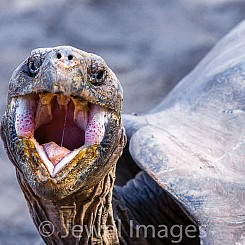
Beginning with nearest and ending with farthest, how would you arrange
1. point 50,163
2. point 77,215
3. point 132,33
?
point 50,163 < point 77,215 < point 132,33

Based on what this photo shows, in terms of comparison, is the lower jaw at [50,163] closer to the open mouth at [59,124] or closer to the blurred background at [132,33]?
the open mouth at [59,124]

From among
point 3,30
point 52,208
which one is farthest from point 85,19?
point 52,208

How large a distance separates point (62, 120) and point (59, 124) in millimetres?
14

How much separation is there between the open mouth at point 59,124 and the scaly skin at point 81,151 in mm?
13

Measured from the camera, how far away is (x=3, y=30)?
14.2ft

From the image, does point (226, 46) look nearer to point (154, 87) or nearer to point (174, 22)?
point (154, 87)

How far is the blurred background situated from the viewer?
13.1 ft

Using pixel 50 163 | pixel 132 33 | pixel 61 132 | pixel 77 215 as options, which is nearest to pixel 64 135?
pixel 61 132

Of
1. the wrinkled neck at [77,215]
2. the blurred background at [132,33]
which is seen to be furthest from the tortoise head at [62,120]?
the blurred background at [132,33]

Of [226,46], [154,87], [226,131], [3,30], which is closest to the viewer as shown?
[226,131]

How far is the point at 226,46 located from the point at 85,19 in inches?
63.0

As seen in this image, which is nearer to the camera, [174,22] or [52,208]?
[52,208]

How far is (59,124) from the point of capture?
1662 millimetres

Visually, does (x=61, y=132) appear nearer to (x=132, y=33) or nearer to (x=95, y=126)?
(x=95, y=126)
